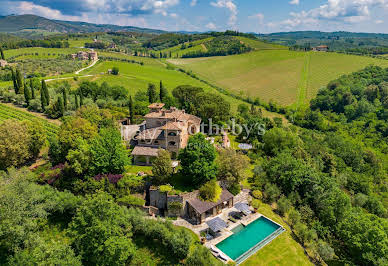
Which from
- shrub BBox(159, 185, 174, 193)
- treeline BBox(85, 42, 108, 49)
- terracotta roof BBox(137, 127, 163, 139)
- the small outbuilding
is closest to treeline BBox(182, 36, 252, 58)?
treeline BBox(85, 42, 108, 49)

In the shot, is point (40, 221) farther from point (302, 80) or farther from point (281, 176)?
point (302, 80)

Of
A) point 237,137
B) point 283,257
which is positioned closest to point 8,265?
point 283,257

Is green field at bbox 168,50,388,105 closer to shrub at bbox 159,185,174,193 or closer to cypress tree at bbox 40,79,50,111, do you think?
cypress tree at bbox 40,79,50,111

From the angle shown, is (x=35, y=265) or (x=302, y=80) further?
(x=302, y=80)

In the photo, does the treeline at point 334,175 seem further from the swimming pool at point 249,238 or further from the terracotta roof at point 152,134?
the terracotta roof at point 152,134

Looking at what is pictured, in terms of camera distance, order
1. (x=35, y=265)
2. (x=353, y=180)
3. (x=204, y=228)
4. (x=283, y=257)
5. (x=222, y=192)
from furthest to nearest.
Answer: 1. (x=353, y=180)
2. (x=222, y=192)
3. (x=204, y=228)
4. (x=283, y=257)
5. (x=35, y=265)

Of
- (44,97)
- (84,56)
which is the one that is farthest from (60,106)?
(84,56)

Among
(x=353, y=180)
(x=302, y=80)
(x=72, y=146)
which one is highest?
(x=302, y=80)
